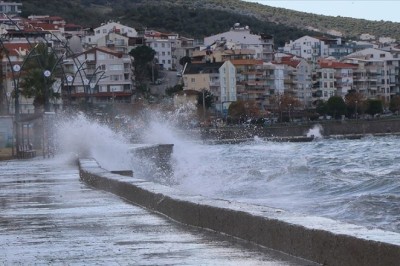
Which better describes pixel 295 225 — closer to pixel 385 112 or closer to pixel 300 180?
pixel 300 180

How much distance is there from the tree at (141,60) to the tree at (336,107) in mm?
27467

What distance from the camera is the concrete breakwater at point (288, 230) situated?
7855 mm

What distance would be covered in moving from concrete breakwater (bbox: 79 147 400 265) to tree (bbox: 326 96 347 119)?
510ft

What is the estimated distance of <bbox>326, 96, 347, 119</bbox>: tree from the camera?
168875 mm

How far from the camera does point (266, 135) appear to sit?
140m

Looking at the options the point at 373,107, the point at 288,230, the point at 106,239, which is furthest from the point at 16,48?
the point at 288,230

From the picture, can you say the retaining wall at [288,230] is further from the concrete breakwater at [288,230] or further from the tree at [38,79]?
the tree at [38,79]

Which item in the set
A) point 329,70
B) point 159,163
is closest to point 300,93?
point 329,70

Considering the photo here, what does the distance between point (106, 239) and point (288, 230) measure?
6.79ft

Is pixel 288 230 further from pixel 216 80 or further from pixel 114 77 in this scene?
pixel 216 80

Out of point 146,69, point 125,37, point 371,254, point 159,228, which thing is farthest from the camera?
point 125,37

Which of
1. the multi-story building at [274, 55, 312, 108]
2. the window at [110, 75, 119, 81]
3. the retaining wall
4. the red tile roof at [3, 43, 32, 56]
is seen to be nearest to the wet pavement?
the retaining wall

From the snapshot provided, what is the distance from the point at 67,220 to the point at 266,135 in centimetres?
12700

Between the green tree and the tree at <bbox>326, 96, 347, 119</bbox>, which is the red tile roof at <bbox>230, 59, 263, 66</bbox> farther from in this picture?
the green tree
